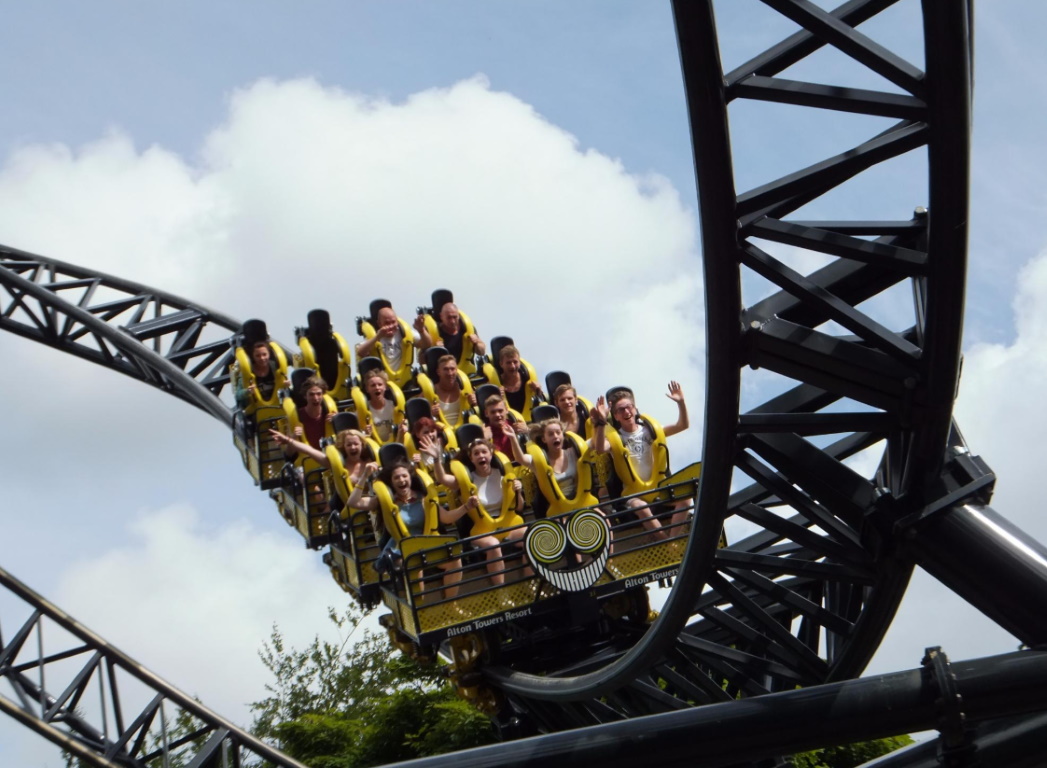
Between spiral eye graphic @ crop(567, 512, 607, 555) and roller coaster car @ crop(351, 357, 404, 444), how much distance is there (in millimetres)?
2290

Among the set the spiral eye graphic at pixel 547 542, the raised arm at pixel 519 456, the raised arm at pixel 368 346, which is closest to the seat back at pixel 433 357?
the raised arm at pixel 368 346

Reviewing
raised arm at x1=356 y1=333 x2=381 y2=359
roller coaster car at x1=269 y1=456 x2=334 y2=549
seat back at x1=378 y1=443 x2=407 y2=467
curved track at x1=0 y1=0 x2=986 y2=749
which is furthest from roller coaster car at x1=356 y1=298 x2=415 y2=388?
curved track at x1=0 y1=0 x2=986 y2=749

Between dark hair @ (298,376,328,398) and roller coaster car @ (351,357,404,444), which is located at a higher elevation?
dark hair @ (298,376,328,398)

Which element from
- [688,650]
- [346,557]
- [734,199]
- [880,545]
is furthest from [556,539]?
[734,199]

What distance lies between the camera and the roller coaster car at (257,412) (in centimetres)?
924

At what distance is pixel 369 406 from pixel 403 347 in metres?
0.89

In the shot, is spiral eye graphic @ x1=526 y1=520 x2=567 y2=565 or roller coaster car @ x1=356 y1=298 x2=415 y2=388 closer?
spiral eye graphic @ x1=526 y1=520 x2=567 y2=565

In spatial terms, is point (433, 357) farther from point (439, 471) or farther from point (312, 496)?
point (439, 471)

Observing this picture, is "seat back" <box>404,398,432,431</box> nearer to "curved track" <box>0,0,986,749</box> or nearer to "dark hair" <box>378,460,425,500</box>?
"dark hair" <box>378,460,425,500</box>

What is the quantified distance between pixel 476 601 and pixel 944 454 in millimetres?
3361

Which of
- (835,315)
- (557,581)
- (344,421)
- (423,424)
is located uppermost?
(344,421)

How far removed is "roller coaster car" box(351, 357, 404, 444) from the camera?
8609 millimetres

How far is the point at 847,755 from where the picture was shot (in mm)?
11586

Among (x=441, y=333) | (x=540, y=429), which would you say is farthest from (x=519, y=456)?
(x=441, y=333)
